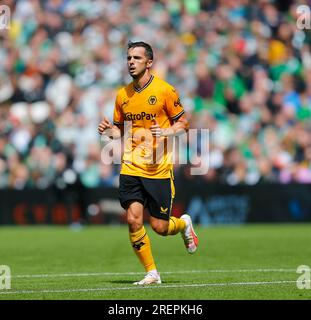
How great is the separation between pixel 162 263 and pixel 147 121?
368cm

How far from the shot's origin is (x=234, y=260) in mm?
15031

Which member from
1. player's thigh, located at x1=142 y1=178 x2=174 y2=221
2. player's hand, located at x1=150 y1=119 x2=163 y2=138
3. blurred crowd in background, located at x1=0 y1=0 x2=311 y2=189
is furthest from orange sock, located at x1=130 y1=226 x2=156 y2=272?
blurred crowd in background, located at x1=0 y1=0 x2=311 y2=189

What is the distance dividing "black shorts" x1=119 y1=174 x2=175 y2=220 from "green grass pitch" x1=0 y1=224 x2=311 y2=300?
32.4 inches

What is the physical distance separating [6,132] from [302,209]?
7301 mm

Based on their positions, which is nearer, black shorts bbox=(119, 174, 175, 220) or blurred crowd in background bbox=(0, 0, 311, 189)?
black shorts bbox=(119, 174, 175, 220)

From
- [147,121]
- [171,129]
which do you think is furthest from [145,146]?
[171,129]

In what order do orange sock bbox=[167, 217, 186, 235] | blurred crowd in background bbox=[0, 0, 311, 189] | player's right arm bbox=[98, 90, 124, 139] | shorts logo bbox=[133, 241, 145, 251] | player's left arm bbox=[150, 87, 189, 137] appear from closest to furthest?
player's left arm bbox=[150, 87, 189, 137] < shorts logo bbox=[133, 241, 145, 251] < player's right arm bbox=[98, 90, 124, 139] < orange sock bbox=[167, 217, 186, 235] < blurred crowd in background bbox=[0, 0, 311, 189]

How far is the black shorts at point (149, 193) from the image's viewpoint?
1155 centimetres

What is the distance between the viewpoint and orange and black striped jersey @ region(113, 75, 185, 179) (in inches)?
456

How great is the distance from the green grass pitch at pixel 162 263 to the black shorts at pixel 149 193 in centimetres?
82

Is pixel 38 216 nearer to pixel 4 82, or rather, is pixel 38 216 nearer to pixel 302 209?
pixel 4 82

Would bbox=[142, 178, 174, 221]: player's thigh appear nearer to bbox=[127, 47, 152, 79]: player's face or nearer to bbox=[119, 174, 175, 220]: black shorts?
bbox=[119, 174, 175, 220]: black shorts

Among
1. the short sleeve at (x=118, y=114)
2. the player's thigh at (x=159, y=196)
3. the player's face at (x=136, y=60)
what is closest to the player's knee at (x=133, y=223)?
the player's thigh at (x=159, y=196)

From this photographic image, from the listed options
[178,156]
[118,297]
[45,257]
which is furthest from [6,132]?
A: [118,297]
